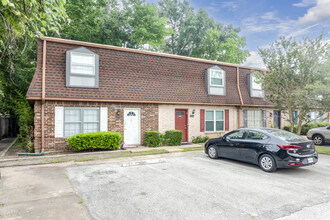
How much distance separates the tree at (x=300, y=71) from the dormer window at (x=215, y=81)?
10.2 ft

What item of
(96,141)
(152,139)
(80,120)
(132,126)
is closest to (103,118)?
(80,120)

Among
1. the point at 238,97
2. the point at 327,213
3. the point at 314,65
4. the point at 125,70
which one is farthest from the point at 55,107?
the point at 314,65

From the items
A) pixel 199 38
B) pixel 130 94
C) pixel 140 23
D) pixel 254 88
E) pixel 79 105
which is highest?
pixel 199 38

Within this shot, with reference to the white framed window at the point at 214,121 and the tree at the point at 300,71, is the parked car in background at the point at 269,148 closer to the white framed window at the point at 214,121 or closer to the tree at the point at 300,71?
the tree at the point at 300,71

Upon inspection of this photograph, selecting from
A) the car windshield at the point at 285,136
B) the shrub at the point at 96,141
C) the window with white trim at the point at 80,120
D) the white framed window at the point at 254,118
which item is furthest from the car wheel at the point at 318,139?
the window with white trim at the point at 80,120

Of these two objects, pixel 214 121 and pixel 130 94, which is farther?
pixel 214 121

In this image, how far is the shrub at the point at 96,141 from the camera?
997 centimetres

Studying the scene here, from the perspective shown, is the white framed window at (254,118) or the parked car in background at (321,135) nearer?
the parked car in background at (321,135)

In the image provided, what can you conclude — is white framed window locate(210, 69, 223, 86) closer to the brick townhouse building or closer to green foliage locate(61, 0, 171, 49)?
the brick townhouse building

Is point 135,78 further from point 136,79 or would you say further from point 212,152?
point 212,152

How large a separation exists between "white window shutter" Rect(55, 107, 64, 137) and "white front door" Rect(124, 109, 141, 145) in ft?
11.1

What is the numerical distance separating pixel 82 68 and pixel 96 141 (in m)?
4.10

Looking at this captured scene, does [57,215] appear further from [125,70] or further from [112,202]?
[125,70]

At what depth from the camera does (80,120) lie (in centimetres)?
1090
